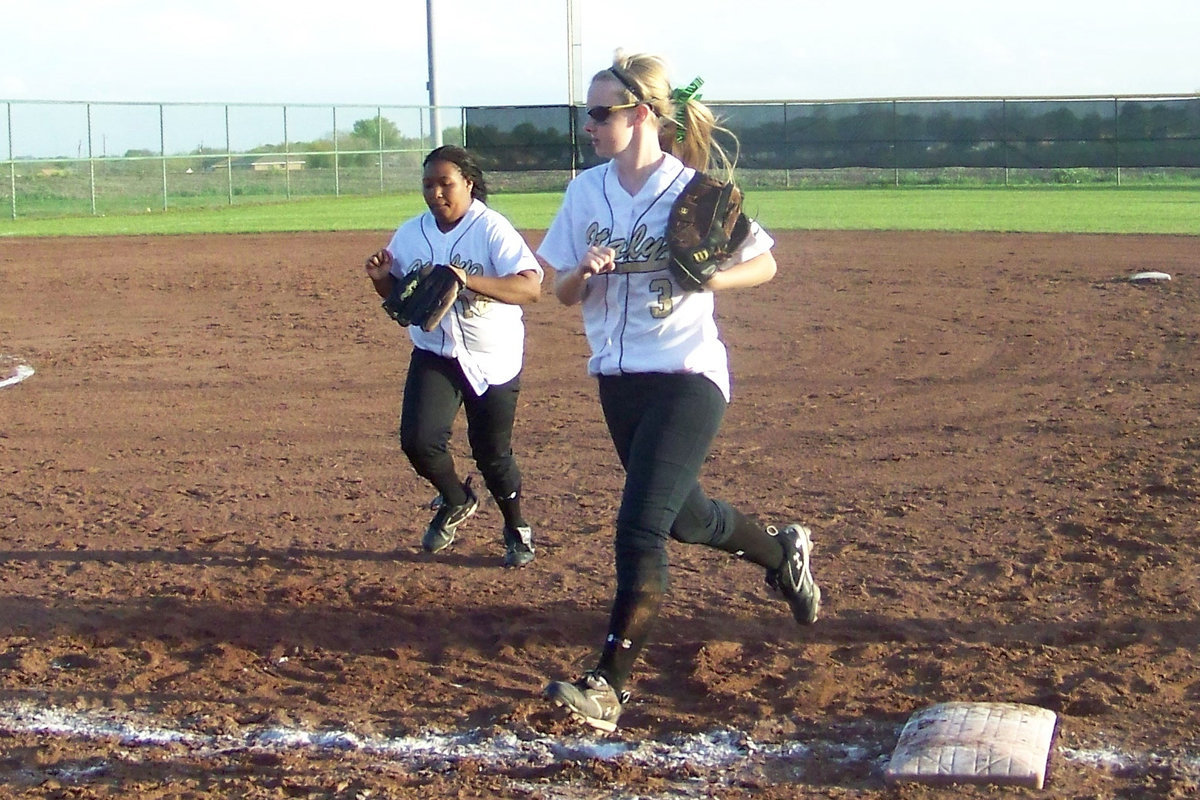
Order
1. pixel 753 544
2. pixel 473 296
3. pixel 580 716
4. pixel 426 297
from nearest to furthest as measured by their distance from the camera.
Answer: pixel 580 716
pixel 753 544
pixel 426 297
pixel 473 296

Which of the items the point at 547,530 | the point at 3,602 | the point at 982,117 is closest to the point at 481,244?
the point at 547,530

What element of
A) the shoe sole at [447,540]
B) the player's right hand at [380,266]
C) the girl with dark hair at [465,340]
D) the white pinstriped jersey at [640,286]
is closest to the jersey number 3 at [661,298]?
the white pinstriped jersey at [640,286]

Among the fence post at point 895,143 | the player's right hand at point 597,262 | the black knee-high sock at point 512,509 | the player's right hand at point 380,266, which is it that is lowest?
the black knee-high sock at point 512,509

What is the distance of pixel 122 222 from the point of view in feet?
85.5

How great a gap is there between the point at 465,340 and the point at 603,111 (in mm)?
1653

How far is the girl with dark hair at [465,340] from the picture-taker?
17.2ft

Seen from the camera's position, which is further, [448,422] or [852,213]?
[852,213]

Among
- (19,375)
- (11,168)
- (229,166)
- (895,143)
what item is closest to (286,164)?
(229,166)

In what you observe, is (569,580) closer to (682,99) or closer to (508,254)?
(508,254)

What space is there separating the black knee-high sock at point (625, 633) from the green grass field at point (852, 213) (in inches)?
673

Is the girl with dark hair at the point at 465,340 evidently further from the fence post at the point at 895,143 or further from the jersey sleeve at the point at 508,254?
the fence post at the point at 895,143

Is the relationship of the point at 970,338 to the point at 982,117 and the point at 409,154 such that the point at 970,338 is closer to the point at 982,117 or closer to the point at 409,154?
the point at 982,117

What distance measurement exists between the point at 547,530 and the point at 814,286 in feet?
28.7

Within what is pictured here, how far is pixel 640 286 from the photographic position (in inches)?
155
